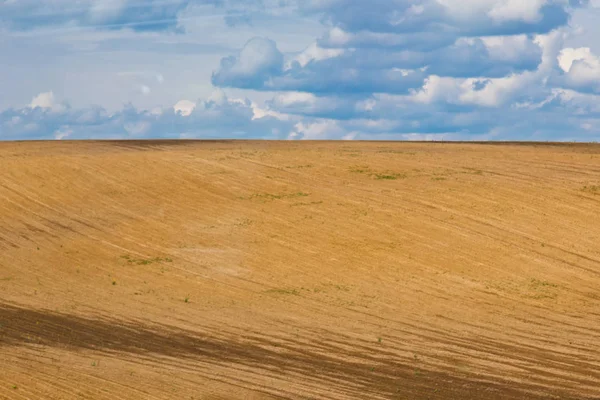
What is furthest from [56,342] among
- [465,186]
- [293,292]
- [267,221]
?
[465,186]

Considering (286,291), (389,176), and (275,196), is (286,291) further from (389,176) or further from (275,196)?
(389,176)

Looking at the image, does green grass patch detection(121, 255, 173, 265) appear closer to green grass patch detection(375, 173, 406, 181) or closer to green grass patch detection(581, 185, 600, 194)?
green grass patch detection(375, 173, 406, 181)

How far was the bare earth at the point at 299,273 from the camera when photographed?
20531 mm

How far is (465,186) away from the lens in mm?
42938

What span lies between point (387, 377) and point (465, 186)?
23491 mm

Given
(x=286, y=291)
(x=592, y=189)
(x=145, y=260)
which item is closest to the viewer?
(x=286, y=291)

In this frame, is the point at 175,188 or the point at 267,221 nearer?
the point at 267,221

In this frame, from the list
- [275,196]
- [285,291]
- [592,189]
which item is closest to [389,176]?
[275,196]

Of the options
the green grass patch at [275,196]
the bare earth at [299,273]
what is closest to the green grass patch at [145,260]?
the bare earth at [299,273]

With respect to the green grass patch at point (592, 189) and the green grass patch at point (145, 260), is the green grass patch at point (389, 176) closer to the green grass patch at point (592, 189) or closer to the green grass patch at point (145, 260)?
the green grass patch at point (592, 189)

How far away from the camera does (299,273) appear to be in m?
33.6

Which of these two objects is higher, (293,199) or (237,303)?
(293,199)

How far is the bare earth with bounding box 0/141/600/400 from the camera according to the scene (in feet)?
67.4

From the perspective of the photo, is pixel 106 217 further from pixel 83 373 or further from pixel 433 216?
pixel 83 373
